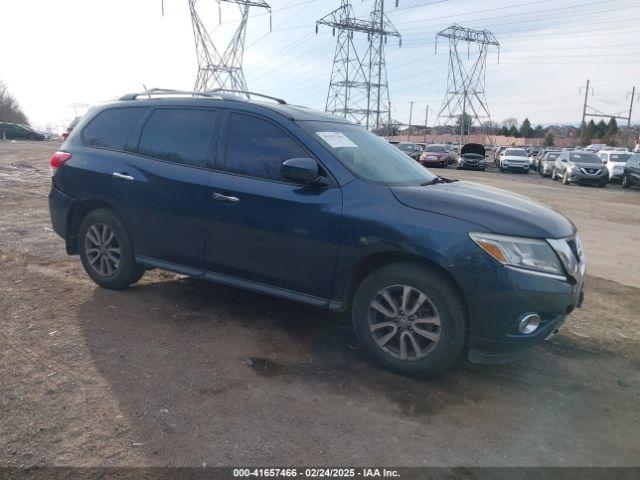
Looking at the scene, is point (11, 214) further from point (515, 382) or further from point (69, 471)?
point (515, 382)

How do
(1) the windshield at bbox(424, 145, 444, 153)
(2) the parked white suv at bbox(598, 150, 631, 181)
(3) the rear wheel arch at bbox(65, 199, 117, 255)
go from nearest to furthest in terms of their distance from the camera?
1. (3) the rear wheel arch at bbox(65, 199, 117, 255)
2. (2) the parked white suv at bbox(598, 150, 631, 181)
3. (1) the windshield at bbox(424, 145, 444, 153)

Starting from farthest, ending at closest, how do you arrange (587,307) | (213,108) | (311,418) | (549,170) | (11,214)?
1. (549,170)
2. (11,214)
3. (587,307)
4. (213,108)
5. (311,418)

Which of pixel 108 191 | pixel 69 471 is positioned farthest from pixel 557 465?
pixel 108 191

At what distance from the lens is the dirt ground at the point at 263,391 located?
2740mm

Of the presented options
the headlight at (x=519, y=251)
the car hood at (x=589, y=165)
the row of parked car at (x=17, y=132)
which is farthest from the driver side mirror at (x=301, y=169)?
the row of parked car at (x=17, y=132)

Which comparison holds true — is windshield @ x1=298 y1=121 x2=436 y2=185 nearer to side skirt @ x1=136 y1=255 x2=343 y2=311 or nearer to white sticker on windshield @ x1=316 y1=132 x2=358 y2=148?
white sticker on windshield @ x1=316 y1=132 x2=358 y2=148

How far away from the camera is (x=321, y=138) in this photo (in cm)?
400

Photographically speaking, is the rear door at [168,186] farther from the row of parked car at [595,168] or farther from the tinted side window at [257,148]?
the row of parked car at [595,168]

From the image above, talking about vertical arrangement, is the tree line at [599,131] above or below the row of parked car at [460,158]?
above

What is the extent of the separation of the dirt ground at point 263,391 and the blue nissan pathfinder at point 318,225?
0.36 m

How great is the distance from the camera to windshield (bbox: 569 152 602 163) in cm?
2427

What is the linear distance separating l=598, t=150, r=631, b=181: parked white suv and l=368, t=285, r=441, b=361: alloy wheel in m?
25.1

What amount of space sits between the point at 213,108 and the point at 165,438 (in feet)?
9.08

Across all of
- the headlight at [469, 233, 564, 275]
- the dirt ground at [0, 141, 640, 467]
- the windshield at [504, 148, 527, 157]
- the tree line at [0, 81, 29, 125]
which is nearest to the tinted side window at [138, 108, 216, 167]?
the dirt ground at [0, 141, 640, 467]
